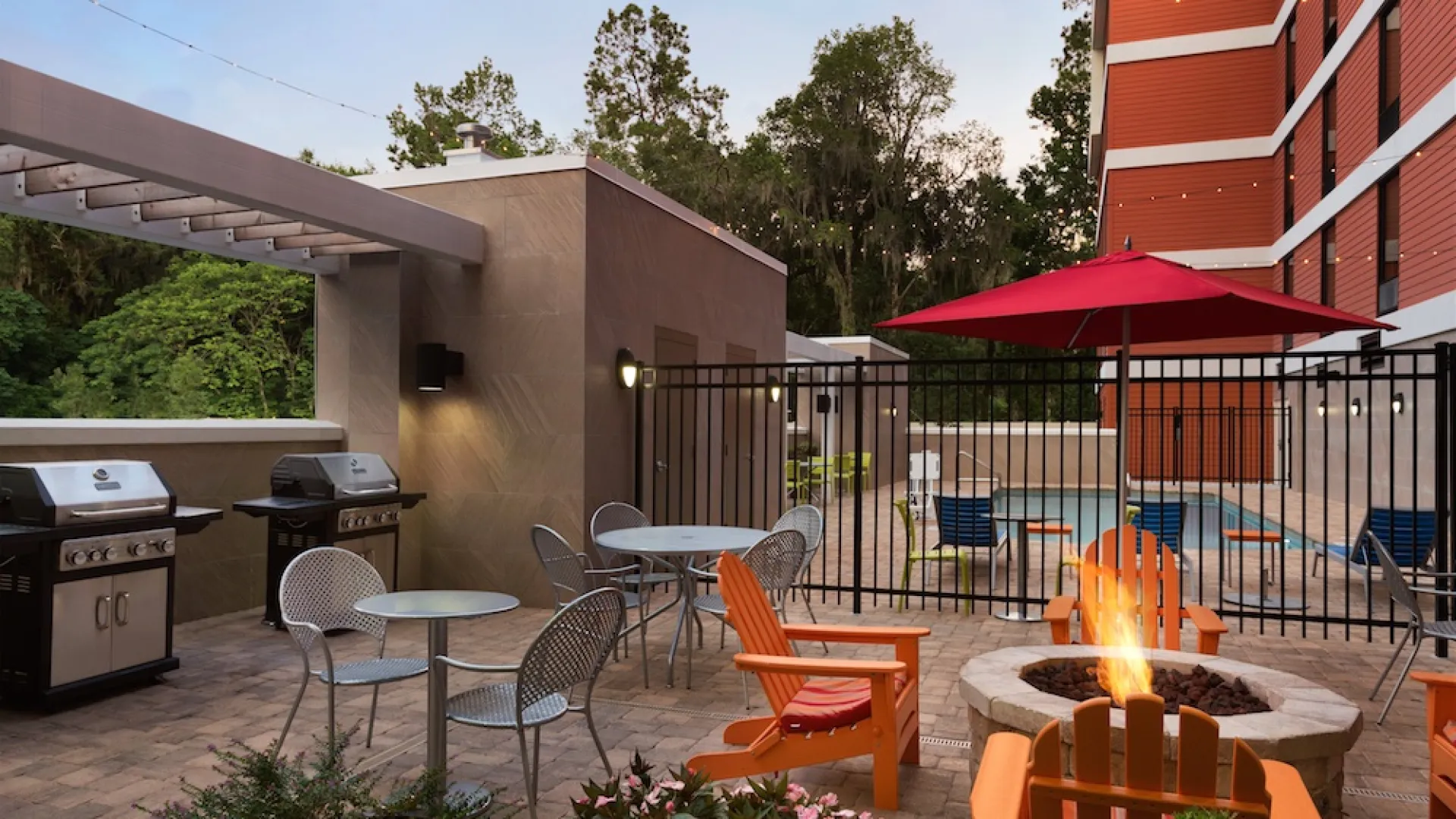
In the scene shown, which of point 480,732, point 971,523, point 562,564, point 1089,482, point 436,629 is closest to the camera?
point 436,629

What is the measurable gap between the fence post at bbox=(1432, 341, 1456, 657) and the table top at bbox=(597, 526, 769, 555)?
3979 millimetres

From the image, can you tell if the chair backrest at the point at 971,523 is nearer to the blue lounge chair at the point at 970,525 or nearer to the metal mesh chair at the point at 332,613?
the blue lounge chair at the point at 970,525

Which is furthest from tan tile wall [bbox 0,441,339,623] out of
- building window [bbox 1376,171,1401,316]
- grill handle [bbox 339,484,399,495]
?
building window [bbox 1376,171,1401,316]

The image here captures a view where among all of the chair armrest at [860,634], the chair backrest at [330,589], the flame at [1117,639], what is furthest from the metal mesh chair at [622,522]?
the flame at [1117,639]

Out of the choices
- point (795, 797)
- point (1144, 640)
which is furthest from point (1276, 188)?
point (795, 797)

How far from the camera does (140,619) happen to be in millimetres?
4938

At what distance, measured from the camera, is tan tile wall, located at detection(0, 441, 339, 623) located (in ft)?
21.1

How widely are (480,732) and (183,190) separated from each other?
346 cm

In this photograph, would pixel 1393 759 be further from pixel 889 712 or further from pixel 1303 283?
pixel 1303 283

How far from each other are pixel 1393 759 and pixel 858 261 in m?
25.1

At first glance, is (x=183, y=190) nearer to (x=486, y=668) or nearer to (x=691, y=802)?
(x=486, y=668)

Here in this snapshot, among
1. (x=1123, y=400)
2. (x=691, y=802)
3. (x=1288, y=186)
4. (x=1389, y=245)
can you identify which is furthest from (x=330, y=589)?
(x=1288, y=186)

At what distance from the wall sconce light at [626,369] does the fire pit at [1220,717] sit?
182 inches

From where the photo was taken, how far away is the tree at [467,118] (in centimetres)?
2864
